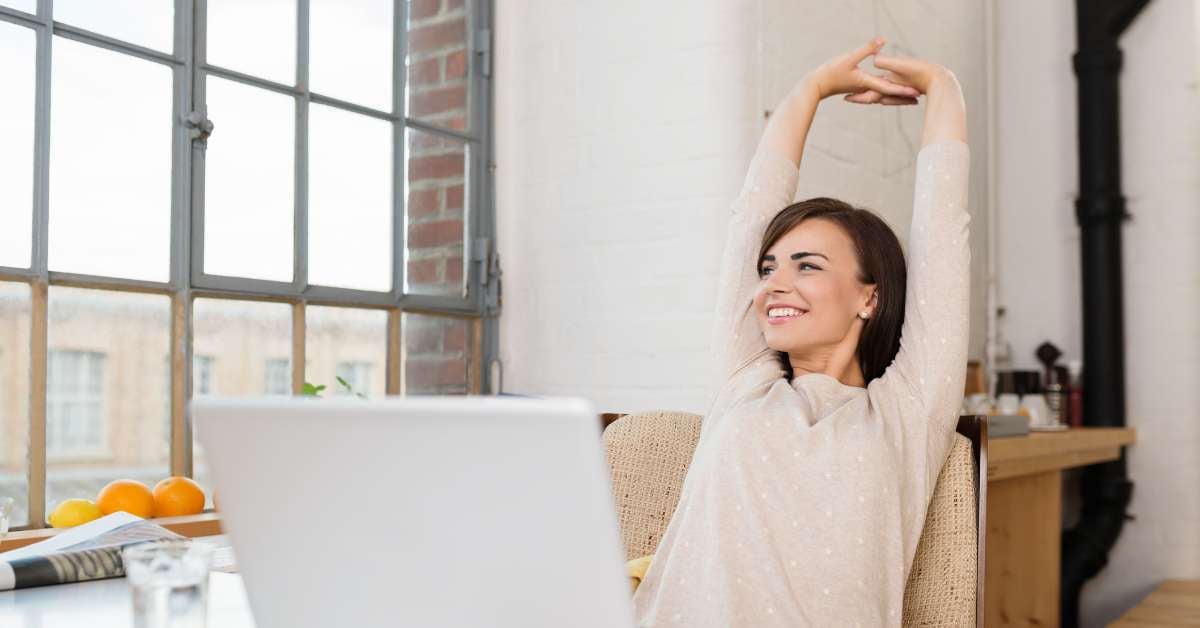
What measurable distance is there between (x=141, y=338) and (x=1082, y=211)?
2.45 m

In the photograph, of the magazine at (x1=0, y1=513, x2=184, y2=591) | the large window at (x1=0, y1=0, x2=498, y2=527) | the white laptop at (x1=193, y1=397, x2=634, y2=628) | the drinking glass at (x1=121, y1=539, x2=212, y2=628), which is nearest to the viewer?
the white laptop at (x1=193, y1=397, x2=634, y2=628)

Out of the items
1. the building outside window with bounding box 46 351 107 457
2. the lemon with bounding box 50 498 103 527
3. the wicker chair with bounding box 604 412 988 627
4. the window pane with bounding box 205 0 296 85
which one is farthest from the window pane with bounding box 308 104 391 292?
the wicker chair with bounding box 604 412 988 627

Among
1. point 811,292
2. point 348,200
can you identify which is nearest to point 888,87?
point 811,292

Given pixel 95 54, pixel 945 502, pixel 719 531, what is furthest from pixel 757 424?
pixel 95 54

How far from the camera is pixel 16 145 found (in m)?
1.68

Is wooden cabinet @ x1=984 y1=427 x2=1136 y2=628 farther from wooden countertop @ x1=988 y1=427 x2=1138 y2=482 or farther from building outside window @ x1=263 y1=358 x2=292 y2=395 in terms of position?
building outside window @ x1=263 y1=358 x2=292 y2=395

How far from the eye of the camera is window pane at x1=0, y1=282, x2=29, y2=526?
65.6 inches

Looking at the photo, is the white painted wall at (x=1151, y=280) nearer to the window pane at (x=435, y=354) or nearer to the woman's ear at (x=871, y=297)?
the window pane at (x=435, y=354)

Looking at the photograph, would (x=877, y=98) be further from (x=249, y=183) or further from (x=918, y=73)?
(x=249, y=183)

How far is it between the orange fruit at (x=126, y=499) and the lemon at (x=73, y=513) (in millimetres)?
12

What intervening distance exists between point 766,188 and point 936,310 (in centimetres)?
35

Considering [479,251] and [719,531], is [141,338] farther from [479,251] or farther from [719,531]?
[719,531]

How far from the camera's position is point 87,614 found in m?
1.03

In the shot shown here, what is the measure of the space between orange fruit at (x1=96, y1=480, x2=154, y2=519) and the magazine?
0.31 m
